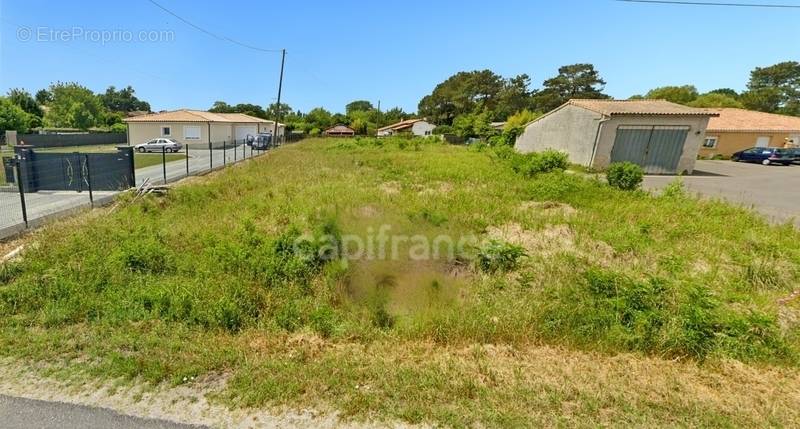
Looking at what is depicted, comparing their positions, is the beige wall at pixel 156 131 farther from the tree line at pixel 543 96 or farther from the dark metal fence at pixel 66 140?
the tree line at pixel 543 96

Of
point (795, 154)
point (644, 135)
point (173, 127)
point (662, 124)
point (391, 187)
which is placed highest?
point (662, 124)

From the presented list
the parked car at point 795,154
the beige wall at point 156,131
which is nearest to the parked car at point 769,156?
the parked car at point 795,154

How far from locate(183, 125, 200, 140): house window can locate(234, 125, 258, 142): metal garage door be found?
16.3ft

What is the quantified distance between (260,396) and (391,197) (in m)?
6.60

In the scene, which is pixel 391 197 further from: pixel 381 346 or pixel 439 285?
pixel 381 346

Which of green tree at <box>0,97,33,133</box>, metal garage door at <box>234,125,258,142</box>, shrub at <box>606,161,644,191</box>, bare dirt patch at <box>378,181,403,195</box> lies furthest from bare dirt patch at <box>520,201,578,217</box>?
green tree at <box>0,97,33,133</box>

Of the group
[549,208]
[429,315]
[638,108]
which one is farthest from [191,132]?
[429,315]

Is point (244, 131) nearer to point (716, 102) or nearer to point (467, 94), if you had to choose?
point (467, 94)

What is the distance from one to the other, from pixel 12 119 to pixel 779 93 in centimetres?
8901

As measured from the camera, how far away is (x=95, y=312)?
3.36 m

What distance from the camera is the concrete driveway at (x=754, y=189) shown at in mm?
9227

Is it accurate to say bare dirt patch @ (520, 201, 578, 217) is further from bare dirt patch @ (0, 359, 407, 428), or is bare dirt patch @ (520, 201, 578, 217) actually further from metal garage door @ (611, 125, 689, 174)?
metal garage door @ (611, 125, 689, 174)

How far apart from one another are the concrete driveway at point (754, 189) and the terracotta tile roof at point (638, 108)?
3.04 m

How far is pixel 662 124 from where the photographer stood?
16.4 m
